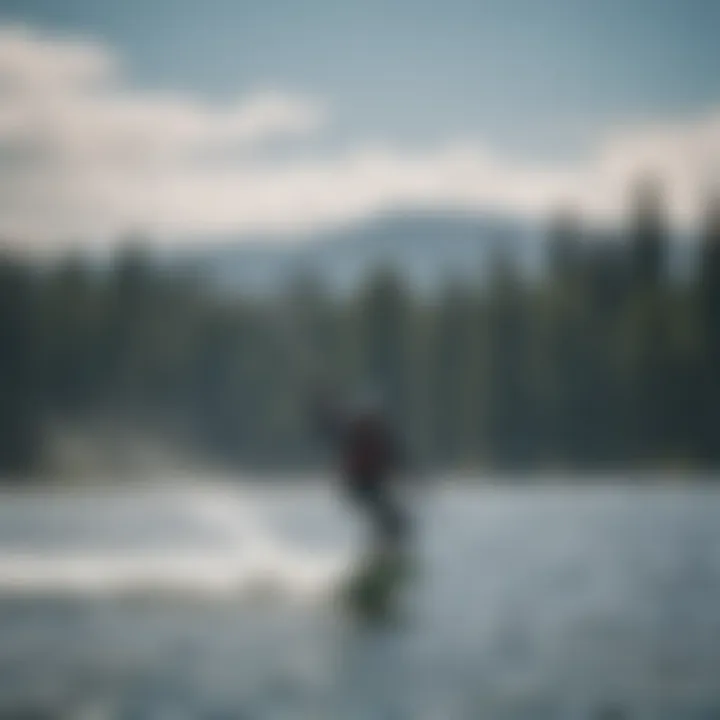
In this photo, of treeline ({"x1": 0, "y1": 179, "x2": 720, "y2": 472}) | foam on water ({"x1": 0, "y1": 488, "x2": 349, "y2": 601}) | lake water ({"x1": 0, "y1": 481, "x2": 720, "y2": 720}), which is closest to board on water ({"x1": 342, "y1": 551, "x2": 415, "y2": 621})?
lake water ({"x1": 0, "y1": 481, "x2": 720, "y2": 720})

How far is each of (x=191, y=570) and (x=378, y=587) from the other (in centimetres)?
227

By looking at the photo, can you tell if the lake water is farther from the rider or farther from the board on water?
the rider

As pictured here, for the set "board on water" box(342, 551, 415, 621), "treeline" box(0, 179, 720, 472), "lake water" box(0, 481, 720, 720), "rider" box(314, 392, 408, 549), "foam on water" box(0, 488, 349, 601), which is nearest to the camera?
"lake water" box(0, 481, 720, 720)

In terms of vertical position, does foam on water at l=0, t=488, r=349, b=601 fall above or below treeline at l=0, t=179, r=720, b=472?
below

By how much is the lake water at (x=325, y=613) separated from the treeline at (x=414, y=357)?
638 millimetres

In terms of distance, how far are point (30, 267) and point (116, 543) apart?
8.63 feet

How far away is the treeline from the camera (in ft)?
35.7

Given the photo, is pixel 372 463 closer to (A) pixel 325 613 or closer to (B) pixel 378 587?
(B) pixel 378 587

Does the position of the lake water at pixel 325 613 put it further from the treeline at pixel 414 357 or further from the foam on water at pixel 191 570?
the treeline at pixel 414 357

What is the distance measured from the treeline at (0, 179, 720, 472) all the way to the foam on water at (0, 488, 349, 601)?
789mm

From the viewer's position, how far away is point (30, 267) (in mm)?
10398

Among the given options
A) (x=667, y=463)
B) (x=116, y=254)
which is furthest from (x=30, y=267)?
(x=667, y=463)

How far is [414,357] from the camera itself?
11.8m

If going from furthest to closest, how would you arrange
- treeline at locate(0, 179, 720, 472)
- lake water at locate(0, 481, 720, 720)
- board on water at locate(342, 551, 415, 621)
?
treeline at locate(0, 179, 720, 472)
board on water at locate(342, 551, 415, 621)
lake water at locate(0, 481, 720, 720)
